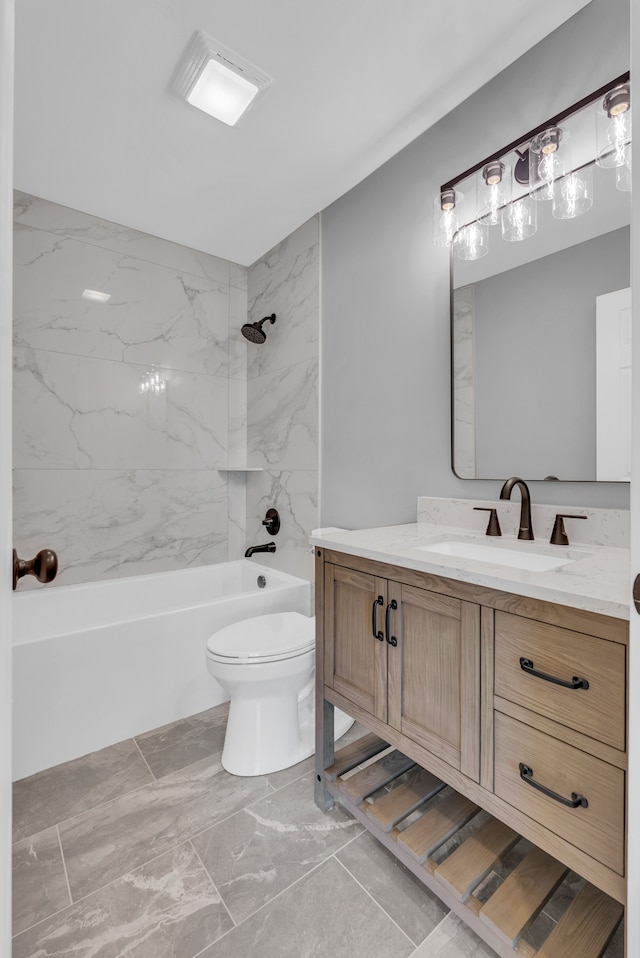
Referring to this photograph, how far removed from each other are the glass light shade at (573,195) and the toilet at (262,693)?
5.53 ft

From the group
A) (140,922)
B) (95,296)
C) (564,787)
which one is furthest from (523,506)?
(95,296)

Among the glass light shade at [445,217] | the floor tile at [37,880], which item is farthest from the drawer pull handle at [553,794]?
the glass light shade at [445,217]

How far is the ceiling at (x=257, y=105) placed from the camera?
142 cm

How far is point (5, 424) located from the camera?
0.59 metres

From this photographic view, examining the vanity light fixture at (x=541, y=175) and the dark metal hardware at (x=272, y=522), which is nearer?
the vanity light fixture at (x=541, y=175)

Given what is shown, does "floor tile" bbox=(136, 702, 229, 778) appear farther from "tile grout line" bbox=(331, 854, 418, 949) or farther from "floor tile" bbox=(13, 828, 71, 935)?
"tile grout line" bbox=(331, 854, 418, 949)

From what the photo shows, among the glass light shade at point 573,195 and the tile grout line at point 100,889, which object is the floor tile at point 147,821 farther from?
the glass light shade at point 573,195

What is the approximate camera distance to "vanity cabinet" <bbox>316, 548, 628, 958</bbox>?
2.73 feet

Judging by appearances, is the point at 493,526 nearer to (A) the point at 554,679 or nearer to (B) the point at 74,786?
(A) the point at 554,679

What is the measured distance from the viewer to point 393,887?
121 centimetres

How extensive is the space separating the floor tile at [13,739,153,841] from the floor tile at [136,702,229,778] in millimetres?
50

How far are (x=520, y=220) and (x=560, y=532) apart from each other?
3.44ft

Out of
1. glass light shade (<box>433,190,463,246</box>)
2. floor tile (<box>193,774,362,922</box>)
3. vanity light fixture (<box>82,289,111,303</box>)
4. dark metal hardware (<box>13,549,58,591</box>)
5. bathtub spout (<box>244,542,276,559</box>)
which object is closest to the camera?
dark metal hardware (<box>13,549,58,591</box>)

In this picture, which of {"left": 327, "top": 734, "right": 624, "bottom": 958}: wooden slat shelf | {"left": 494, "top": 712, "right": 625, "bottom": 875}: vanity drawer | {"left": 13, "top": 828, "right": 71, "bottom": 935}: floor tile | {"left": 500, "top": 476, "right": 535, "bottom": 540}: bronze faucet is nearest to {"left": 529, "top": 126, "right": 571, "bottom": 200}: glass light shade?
{"left": 500, "top": 476, "right": 535, "bottom": 540}: bronze faucet
